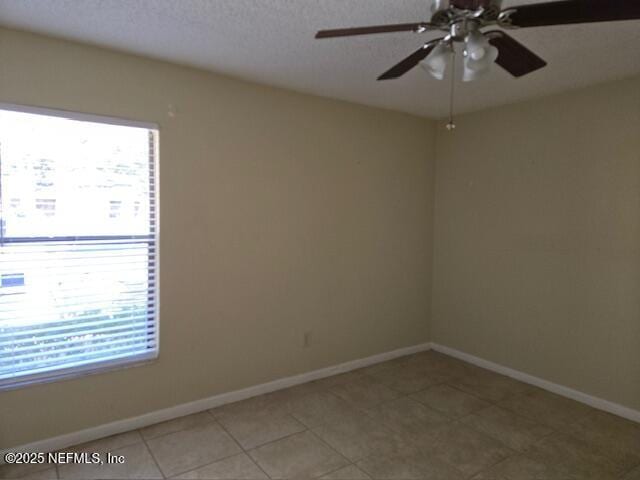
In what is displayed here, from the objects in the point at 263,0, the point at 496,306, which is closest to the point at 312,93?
the point at 263,0

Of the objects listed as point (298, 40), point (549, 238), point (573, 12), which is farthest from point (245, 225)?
point (549, 238)

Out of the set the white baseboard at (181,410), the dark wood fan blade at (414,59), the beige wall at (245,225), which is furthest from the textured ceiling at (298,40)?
the white baseboard at (181,410)

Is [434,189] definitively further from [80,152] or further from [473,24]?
[80,152]

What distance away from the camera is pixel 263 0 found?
1.87 meters

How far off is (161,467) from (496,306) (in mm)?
2905

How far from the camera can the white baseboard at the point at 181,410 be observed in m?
2.40

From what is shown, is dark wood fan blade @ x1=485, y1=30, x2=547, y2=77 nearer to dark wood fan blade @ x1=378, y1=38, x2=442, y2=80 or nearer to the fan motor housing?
the fan motor housing

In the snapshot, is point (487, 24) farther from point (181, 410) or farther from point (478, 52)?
point (181, 410)

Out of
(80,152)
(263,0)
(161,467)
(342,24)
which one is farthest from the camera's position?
(80,152)

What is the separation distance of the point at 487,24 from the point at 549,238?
236 centimetres

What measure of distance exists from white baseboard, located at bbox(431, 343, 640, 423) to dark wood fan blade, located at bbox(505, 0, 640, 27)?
8.99 feet

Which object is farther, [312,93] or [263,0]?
[312,93]

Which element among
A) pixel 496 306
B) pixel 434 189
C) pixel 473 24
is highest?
pixel 473 24

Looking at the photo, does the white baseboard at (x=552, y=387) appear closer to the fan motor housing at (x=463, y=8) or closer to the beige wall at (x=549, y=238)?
the beige wall at (x=549, y=238)
